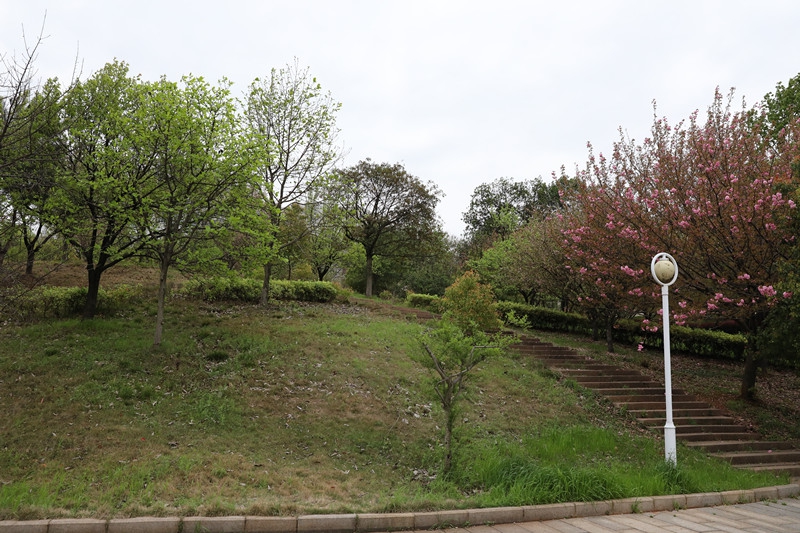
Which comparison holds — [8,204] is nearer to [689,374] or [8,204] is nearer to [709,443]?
[709,443]

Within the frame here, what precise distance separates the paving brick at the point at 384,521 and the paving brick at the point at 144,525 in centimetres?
173

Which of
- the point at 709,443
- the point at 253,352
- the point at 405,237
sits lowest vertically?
the point at 709,443

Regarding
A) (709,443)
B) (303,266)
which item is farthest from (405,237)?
(709,443)

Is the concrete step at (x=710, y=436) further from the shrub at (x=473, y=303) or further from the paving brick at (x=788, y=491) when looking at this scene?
the shrub at (x=473, y=303)

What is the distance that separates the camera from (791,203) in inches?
337

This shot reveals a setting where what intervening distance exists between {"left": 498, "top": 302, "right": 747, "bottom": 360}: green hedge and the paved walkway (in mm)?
12306

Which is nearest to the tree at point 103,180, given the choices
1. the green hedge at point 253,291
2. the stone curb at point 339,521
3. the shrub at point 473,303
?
the green hedge at point 253,291

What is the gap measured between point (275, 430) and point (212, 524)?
11.2 feet

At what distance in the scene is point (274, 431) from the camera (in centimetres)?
782

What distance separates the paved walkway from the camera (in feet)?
16.7

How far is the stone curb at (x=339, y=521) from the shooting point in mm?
4348

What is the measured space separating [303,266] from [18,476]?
22.3 metres

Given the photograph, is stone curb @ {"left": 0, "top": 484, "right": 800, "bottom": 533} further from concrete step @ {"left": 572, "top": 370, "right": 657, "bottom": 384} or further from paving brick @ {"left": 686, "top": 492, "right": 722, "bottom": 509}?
concrete step @ {"left": 572, "top": 370, "right": 657, "bottom": 384}

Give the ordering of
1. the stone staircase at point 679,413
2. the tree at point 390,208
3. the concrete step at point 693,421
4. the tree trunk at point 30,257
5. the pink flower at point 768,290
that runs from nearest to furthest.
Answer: the tree trunk at point 30,257, the pink flower at point 768,290, the stone staircase at point 679,413, the concrete step at point 693,421, the tree at point 390,208
